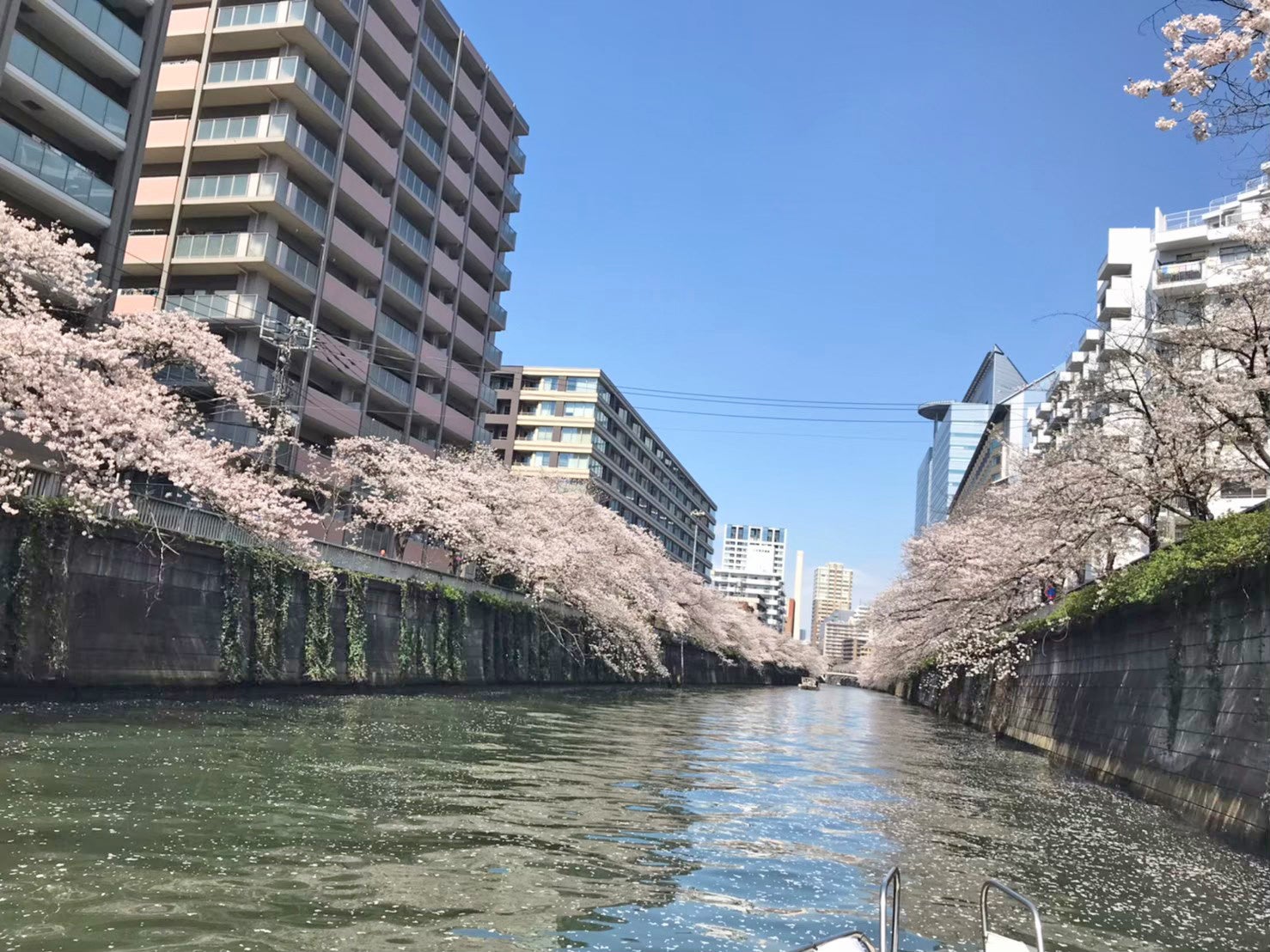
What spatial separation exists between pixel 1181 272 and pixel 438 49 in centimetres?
4989

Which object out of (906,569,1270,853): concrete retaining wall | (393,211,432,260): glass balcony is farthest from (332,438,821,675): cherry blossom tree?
(906,569,1270,853): concrete retaining wall

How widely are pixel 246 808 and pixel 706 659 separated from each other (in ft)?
256

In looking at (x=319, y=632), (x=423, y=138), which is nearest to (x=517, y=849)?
(x=319, y=632)

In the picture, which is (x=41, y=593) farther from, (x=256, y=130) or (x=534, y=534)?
(x=256, y=130)

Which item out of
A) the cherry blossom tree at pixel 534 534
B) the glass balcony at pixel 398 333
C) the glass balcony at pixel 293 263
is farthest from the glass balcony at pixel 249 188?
the cherry blossom tree at pixel 534 534

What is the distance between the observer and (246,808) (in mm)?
10641

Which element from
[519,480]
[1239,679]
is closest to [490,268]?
[519,480]

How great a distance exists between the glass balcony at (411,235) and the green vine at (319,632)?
29.1 m

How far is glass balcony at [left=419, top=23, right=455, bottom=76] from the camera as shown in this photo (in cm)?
5581

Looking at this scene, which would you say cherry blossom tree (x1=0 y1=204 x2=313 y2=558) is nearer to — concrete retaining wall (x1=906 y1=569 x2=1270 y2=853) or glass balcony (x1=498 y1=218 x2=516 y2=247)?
concrete retaining wall (x1=906 y1=569 x2=1270 y2=853)

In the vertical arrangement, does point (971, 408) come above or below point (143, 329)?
above

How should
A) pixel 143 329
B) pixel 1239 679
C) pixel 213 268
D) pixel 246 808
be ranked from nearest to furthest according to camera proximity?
1. pixel 246 808
2. pixel 1239 679
3. pixel 143 329
4. pixel 213 268

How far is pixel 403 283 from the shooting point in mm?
54062

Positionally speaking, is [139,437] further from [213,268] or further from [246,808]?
[213,268]
